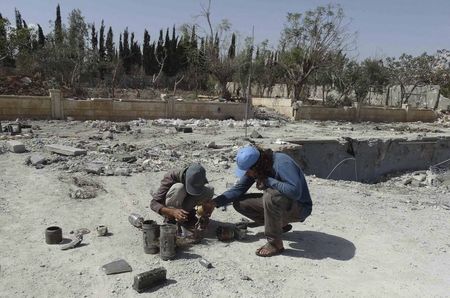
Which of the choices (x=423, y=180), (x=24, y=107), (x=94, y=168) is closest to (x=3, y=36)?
(x=24, y=107)

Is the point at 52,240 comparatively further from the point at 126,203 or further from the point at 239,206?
the point at 239,206

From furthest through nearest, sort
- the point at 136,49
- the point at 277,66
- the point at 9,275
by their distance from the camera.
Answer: the point at 136,49 < the point at 277,66 < the point at 9,275

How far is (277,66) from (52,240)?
2829 centimetres

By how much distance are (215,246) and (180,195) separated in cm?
62

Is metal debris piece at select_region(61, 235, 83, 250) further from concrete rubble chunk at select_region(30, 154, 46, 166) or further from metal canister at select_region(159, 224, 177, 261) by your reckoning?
concrete rubble chunk at select_region(30, 154, 46, 166)

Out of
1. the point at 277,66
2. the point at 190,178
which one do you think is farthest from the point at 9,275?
the point at 277,66

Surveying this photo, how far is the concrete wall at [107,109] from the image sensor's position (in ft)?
48.0

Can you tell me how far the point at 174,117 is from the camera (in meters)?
17.7

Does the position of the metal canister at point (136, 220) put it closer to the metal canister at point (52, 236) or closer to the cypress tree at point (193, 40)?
the metal canister at point (52, 236)

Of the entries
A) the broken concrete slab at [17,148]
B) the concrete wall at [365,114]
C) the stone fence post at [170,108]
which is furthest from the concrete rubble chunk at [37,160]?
the concrete wall at [365,114]

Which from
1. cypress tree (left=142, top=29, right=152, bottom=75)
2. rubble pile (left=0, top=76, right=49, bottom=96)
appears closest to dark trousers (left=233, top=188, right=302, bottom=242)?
rubble pile (left=0, top=76, right=49, bottom=96)

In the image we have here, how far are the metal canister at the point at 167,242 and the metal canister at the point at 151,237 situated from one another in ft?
0.41

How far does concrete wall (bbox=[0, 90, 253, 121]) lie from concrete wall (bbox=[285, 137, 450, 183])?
790cm

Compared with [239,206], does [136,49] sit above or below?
above
